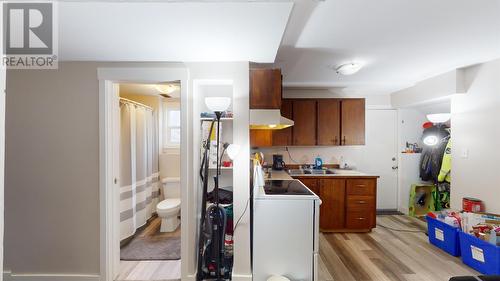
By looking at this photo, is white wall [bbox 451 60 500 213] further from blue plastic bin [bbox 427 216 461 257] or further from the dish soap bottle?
the dish soap bottle

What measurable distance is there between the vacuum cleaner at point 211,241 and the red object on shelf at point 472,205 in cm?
296

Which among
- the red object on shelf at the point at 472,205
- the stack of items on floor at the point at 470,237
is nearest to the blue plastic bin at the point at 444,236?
the stack of items on floor at the point at 470,237

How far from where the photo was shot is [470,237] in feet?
7.98

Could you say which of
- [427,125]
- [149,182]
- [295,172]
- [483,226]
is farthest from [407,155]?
[149,182]

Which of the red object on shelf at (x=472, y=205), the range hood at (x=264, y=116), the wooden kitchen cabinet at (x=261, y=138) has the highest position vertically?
the range hood at (x=264, y=116)

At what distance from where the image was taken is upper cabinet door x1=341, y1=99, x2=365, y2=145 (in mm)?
3846

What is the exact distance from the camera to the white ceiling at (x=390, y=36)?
5.08ft

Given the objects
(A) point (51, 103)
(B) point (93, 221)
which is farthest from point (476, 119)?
(A) point (51, 103)

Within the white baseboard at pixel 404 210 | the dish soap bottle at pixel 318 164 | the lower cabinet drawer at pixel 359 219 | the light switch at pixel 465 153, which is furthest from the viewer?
the white baseboard at pixel 404 210

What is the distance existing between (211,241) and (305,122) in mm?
2504

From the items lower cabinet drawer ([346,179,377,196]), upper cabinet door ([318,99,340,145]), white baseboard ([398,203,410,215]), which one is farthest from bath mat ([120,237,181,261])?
white baseboard ([398,203,410,215])

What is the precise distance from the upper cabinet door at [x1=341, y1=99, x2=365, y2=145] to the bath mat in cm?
307

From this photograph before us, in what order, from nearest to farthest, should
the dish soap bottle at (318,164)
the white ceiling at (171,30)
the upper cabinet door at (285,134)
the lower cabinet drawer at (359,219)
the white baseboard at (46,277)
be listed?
the white ceiling at (171,30), the white baseboard at (46,277), the lower cabinet drawer at (359,219), the upper cabinet door at (285,134), the dish soap bottle at (318,164)

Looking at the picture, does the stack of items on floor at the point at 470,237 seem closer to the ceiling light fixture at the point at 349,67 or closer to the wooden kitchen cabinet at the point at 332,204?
the wooden kitchen cabinet at the point at 332,204
